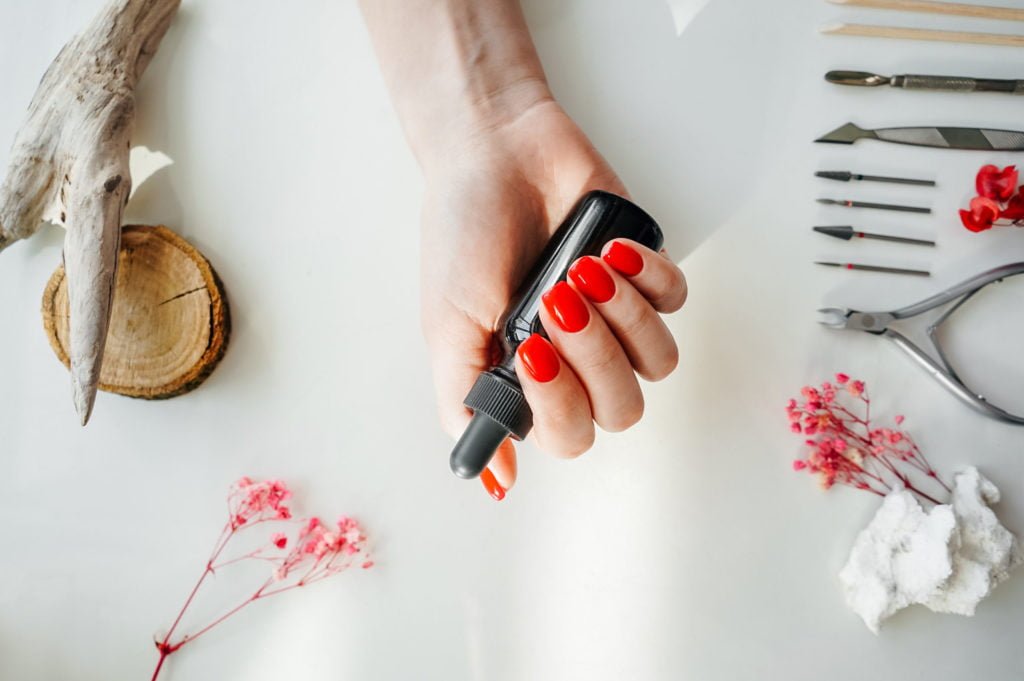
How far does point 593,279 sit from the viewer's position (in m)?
0.63

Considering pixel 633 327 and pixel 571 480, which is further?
pixel 571 480

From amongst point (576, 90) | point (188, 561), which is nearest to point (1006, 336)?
point (576, 90)

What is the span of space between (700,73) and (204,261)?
0.74m

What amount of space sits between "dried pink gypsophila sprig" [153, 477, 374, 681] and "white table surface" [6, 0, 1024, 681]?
2 cm

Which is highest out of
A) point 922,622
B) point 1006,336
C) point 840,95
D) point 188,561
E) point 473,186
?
point 473,186

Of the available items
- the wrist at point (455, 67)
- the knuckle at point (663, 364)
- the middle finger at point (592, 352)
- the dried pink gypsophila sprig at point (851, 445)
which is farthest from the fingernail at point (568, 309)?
the dried pink gypsophila sprig at point (851, 445)

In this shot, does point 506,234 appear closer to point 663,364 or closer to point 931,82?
point 663,364

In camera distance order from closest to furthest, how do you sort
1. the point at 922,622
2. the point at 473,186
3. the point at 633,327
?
the point at 633,327, the point at 473,186, the point at 922,622

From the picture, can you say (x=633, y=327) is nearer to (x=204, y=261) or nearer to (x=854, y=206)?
(x=854, y=206)

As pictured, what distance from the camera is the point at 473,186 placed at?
2.68ft

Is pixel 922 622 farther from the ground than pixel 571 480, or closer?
closer

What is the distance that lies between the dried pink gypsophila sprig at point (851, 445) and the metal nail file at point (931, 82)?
1.34 feet

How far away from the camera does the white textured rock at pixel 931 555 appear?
2.79 feet

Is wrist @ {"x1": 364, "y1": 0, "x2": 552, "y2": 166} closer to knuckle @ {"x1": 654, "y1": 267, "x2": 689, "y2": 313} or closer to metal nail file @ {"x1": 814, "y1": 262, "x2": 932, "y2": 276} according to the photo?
knuckle @ {"x1": 654, "y1": 267, "x2": 689, "y2": 313}
